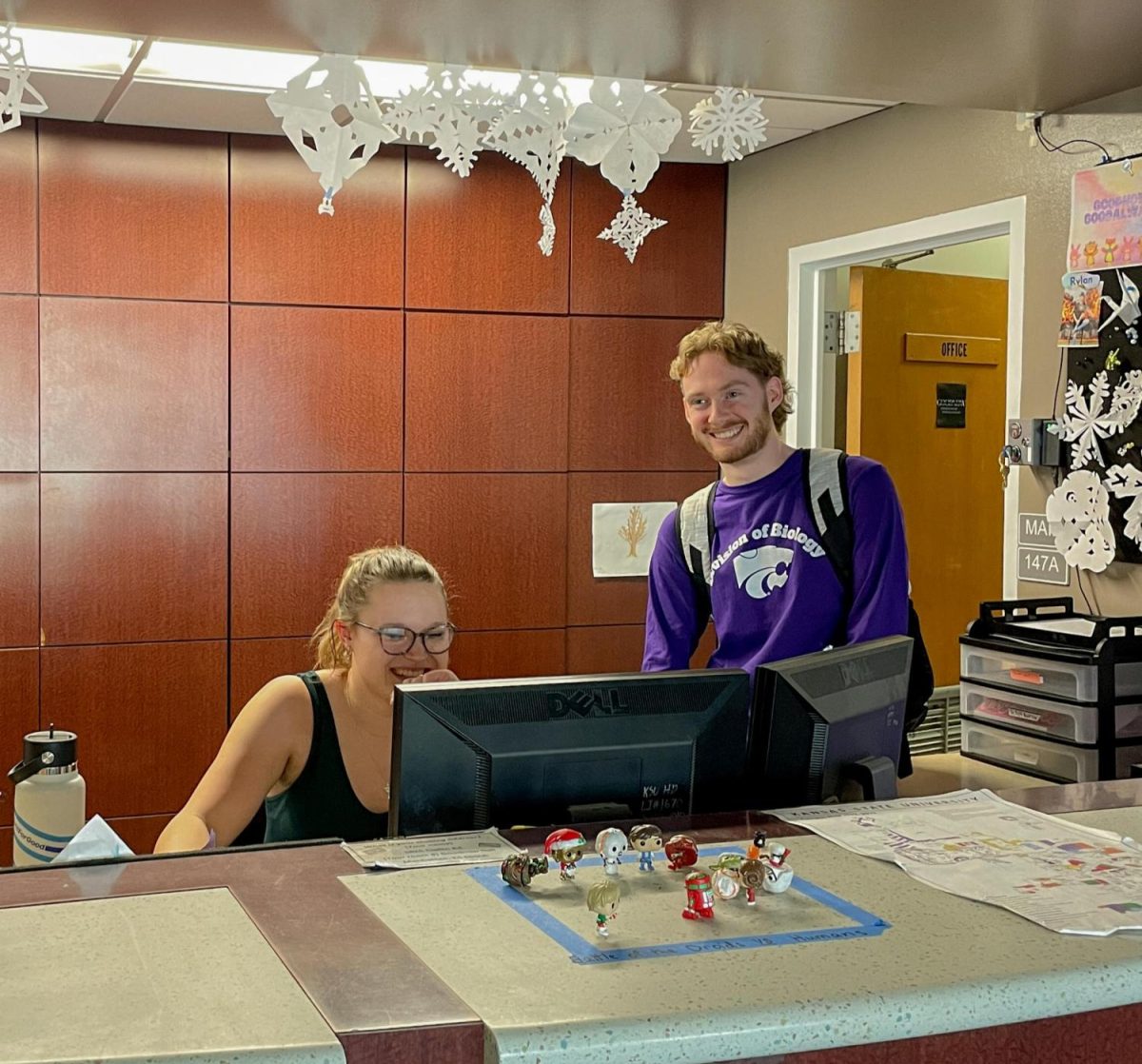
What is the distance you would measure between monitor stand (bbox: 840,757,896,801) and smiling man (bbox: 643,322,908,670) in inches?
A: 28.4

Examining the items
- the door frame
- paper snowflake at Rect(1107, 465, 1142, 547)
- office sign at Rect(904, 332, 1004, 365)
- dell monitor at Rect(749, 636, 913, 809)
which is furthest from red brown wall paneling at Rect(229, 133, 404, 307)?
dell monitor at Rect(749, 636, 913, 809)

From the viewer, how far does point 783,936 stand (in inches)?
56.6

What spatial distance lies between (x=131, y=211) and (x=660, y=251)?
169cm

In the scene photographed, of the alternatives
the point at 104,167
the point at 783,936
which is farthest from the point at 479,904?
the point at 104,167

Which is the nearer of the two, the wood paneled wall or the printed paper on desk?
the printed paper on desk

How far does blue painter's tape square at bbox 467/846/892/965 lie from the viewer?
1.38 m

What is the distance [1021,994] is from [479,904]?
0.55m

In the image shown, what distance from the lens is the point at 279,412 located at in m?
4.44

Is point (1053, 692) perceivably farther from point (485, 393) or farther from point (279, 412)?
point (279, 412)

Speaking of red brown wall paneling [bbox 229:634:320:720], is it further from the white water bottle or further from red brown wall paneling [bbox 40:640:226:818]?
the white water bottle

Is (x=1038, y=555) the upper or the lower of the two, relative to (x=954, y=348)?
lower

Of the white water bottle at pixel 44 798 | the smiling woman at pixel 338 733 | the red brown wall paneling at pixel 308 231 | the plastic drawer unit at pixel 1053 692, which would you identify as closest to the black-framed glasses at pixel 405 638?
the smiling woman at pixel 338 733

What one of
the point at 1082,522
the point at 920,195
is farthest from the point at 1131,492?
the point at 920,195

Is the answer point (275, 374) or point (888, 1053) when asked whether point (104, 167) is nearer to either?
point (275, 374)
